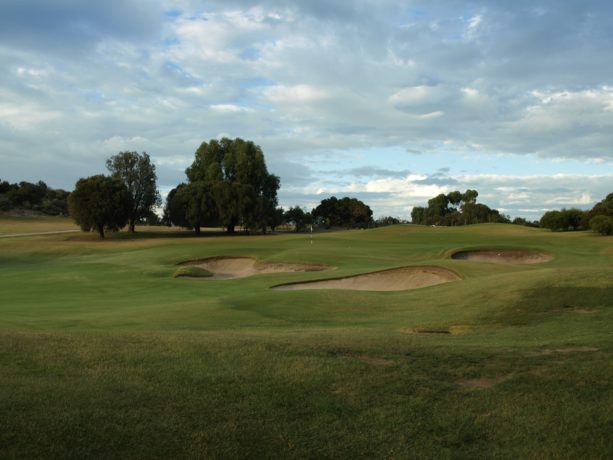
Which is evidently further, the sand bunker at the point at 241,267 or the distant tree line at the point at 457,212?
the distant tree line at the point at 457,212

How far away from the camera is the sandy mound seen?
32.4 m

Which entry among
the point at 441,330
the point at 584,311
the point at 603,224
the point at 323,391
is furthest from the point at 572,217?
the point at 323,391

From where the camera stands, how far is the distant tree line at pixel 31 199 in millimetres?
124750

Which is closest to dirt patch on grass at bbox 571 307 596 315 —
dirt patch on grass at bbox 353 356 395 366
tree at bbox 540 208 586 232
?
dirt patch on grass at bbox 353 356 395 366

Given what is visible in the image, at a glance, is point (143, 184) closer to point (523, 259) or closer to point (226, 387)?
point (523, 259)

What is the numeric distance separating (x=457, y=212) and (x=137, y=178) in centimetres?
10063

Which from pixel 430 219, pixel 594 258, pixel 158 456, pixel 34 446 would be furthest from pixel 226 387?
pixel 430 219

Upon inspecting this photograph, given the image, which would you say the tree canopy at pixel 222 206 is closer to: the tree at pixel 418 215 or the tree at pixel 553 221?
the tree at pixel 553 221

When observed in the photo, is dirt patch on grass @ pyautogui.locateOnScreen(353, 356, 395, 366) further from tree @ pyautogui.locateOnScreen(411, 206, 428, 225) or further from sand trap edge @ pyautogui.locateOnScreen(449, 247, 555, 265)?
tree @ pyautogui.locateOnScreen(411, 206, 428, 225)

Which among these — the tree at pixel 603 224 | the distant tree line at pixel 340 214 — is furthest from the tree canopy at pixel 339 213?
the tree at pixel 603 224

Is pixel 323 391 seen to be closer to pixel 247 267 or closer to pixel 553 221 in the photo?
pixel 247 267

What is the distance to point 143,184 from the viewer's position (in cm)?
9181

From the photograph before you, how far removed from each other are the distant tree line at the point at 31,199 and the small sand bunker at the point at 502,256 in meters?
99.1

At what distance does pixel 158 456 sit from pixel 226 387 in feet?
6.63
